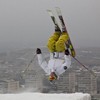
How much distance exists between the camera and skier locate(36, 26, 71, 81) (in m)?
8.28

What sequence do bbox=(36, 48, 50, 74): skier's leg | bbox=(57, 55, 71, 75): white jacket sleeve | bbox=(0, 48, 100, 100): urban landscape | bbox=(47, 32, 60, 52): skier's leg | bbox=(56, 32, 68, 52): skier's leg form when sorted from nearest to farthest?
bbox=(56, 32, 68, 52): skier's leg
bbox=(57, 55, 71, 75): white jacket sleeve
bbox=(47, 32, 60, 52): skier's leg
bbox=(36, 48, 50, 74): skier's leg
bbox=(0, 48, 100, 100): urban landscape

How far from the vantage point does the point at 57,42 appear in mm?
8281

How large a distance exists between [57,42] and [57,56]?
34cm

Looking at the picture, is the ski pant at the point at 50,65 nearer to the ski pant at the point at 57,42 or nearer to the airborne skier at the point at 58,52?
the airborne skier at the point at 58,52

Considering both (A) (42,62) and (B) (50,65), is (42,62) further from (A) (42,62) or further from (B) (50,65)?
(B) (50,65)

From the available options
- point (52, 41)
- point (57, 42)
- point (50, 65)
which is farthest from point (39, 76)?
point (57, 42)

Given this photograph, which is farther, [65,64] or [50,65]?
[50,65]

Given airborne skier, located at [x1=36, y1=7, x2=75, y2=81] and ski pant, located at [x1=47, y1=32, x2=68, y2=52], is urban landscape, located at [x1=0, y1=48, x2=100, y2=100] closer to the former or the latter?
airborne skier, located at [x1=36, y1=7, x2=75, y2=81]

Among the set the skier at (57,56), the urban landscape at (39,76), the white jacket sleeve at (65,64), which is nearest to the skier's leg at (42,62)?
the skier at (57,56)

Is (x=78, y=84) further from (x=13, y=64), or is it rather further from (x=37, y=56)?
(x=37, y=56)

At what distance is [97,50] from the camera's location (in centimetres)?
1503

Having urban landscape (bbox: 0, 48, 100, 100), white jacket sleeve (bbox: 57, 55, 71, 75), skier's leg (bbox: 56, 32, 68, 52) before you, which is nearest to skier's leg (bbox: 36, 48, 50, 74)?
white jacket sleeve (bbox: 57, 55, 71, 75)

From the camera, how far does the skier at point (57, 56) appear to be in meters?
8.28

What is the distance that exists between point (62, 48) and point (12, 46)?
8.12m
